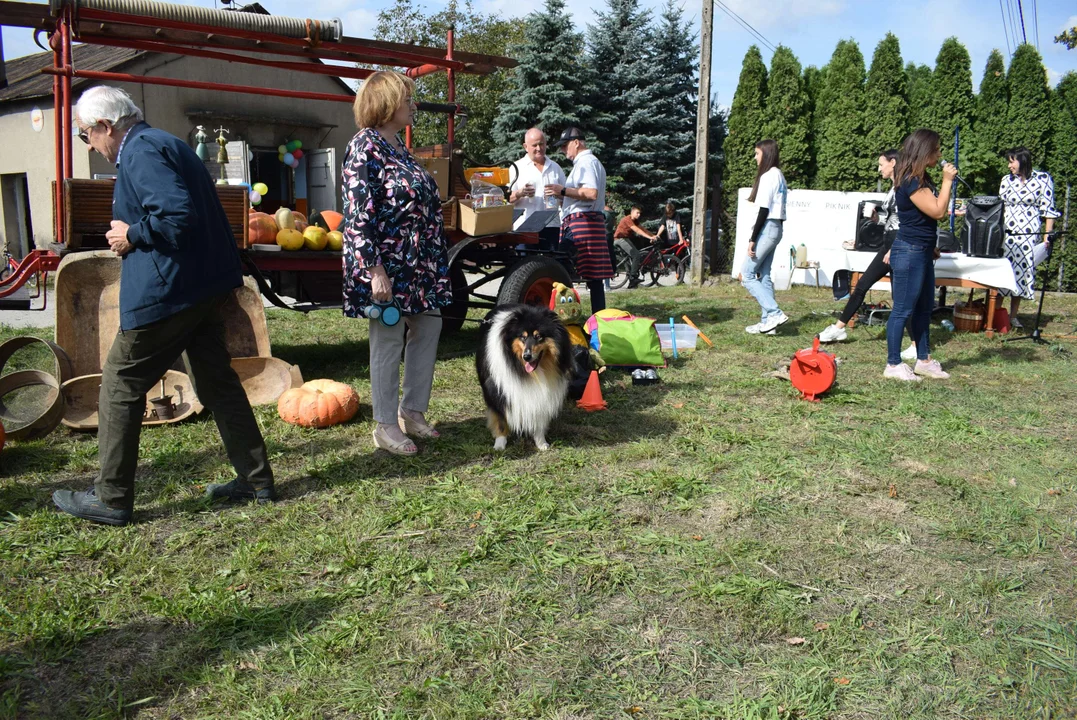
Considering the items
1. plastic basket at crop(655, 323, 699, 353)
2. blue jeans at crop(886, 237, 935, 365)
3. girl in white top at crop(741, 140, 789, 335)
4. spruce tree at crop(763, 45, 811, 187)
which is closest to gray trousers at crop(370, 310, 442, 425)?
plastic basket at crop(655, 323, 699, 353)

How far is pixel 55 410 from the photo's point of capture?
419 cm

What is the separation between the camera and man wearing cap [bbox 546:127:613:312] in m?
6.77

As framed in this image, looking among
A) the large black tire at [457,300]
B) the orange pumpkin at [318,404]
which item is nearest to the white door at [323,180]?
the large black tire at [457,300]

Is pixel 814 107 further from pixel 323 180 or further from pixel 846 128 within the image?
pixel 323 180

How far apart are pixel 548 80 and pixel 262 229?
14842mm

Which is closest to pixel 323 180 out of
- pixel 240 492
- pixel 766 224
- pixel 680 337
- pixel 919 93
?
pixel 680 337

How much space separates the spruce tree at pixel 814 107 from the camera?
1595 centimetres

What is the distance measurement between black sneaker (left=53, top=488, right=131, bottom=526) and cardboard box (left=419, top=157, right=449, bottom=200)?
361cm

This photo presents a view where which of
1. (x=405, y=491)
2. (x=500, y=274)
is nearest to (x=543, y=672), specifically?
(x=405, y=491)

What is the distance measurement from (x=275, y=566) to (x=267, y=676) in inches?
27.8

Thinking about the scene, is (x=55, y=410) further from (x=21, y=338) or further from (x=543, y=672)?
(x=543, y=672)

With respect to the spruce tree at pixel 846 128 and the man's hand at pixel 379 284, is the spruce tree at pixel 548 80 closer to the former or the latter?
the spruce tree at pixel 846 128

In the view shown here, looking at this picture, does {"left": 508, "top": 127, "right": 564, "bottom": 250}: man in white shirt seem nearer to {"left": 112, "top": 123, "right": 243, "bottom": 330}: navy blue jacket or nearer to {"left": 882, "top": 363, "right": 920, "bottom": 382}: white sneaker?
{"left": 882, "top": 363, "right": 920, "bottom": 382}: white sneaker

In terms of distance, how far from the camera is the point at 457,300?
7.29 m
